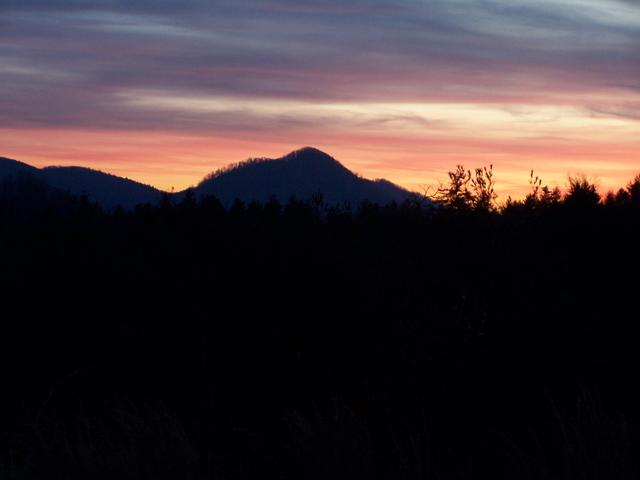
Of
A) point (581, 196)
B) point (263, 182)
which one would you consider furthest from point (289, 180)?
point (581, 196)

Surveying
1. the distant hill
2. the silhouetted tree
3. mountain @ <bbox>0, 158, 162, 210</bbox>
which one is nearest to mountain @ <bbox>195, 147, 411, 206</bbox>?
the distant hill

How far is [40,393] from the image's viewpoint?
1265 cm

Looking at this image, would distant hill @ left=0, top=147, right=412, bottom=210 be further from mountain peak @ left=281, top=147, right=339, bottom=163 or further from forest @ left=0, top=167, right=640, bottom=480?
forest @ left=0, top=167, right=640, bottom=480

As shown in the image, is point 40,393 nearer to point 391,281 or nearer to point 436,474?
point 391,281

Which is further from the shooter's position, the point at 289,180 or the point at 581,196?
the point at 289,180

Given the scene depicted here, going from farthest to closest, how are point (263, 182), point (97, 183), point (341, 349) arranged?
point (97, 183) → point (263, 182) → point (341, 349)

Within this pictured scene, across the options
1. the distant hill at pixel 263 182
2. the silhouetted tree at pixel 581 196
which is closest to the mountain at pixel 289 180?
the distant hill at pixel 263 182

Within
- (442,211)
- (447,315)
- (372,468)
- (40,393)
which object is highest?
(442,211)

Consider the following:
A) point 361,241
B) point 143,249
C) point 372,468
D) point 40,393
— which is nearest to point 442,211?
point 40,393

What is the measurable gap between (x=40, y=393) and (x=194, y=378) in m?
2.12

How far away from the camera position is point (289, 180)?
16388 cm

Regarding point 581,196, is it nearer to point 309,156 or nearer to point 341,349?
point 341,349

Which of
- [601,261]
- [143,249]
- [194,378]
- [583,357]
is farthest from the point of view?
[143,249]

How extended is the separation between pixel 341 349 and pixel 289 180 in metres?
153
